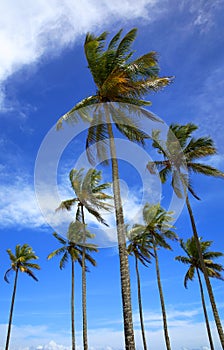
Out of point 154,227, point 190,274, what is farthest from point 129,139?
point 190,274

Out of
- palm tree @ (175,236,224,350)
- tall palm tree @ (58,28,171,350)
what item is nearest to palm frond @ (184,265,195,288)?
palm tree @ (175,236,224,350)

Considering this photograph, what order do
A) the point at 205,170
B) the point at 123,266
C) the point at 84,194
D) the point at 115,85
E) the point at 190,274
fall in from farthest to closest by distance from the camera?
the point at 190,274 → the point at 84,194 → the point at 205,170 → the point at 115,85 → the point at 123,266

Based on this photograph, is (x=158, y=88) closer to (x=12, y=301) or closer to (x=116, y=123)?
(x=116, y=123)

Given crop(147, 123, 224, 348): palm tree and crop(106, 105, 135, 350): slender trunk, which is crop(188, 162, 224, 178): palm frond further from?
crop(106, 105, 135, 350): slender trunk

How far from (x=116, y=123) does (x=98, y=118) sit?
1.06m

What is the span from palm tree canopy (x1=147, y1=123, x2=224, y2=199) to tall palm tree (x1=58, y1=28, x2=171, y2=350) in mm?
A: 6635

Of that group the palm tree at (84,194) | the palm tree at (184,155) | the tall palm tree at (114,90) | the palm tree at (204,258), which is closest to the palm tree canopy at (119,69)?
the tall palm tree at (114,90)

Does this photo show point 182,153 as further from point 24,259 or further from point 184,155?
point 24,259

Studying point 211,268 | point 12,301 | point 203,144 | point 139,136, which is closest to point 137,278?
point 211,268

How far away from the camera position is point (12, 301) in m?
37.7

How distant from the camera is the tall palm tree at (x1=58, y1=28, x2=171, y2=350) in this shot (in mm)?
15172

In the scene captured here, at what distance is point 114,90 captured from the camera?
49.6ft

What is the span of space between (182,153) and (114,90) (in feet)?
34.4

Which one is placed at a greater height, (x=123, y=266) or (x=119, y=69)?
(x=119, y=69)
